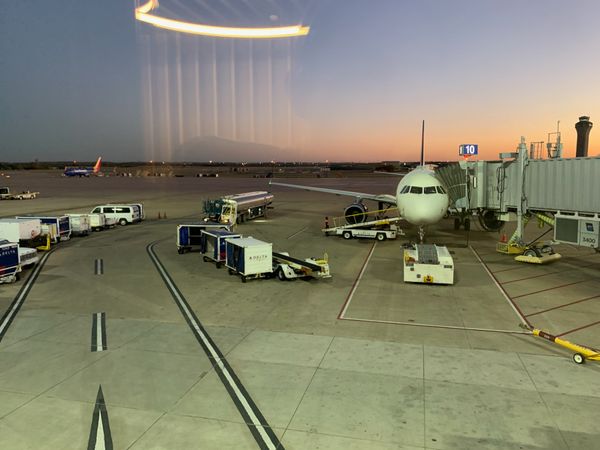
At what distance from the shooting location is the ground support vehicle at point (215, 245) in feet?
78.5

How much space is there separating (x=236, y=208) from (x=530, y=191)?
82.1 feet

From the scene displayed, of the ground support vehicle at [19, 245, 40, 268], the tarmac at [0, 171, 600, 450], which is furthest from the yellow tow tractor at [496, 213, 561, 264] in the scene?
the ground support vehicle at [19, 245, 40, 268]

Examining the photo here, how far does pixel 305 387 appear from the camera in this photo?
10688 millimetres

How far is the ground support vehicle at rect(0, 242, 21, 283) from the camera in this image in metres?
20.5

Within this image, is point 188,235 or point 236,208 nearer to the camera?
point 188,235

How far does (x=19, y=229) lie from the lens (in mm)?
28297

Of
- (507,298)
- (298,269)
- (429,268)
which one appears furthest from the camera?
(298,269)

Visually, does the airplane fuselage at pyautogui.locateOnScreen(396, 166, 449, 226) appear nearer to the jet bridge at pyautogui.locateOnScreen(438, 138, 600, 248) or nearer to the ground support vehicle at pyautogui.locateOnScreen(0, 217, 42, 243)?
the jet bridge at pyautogui.locateOnScreen(438, 138, 600, 248)

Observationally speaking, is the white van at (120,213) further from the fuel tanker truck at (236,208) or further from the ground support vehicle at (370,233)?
the ground support vehicle at (370,233)

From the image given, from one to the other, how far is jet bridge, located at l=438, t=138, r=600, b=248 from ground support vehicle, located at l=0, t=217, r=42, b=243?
28293 millimetres

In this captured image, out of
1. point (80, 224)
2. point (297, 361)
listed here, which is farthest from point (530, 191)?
point (80, 224)

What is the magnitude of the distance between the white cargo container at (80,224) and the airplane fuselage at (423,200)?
84.3 feet

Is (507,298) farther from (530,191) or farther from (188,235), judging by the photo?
(188,235)

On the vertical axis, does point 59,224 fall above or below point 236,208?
below
